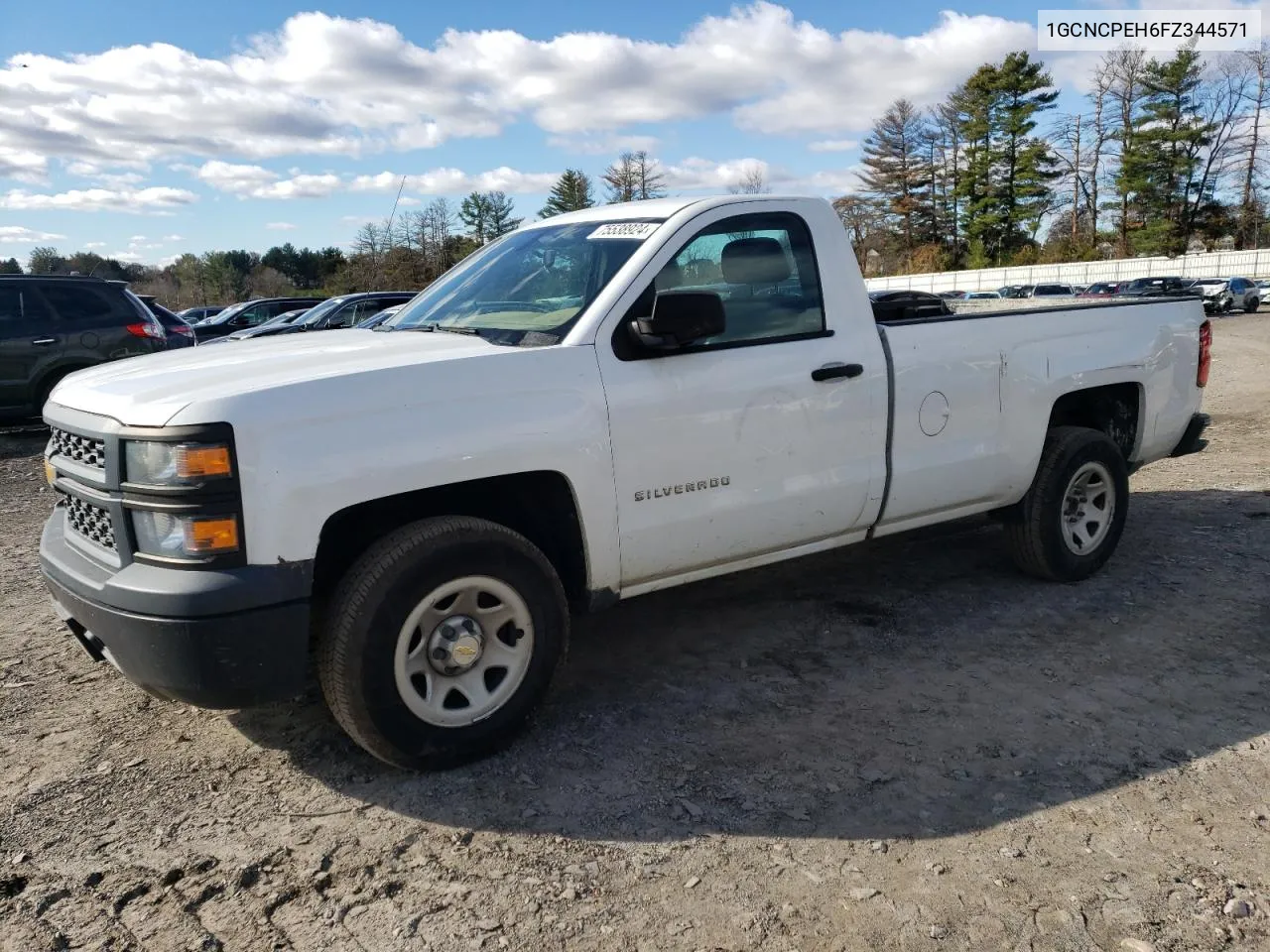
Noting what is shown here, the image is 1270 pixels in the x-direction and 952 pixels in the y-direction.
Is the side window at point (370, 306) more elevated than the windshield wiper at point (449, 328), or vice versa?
the side window at point (370, 306)

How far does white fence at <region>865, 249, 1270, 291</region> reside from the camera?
5250 cm

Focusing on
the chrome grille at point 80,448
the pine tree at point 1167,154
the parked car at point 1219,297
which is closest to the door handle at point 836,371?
the chrome grille at point 80,448

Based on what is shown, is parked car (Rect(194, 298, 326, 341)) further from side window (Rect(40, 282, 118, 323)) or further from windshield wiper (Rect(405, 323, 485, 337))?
windshield wiper (Rect(405, 323, 485, 337))

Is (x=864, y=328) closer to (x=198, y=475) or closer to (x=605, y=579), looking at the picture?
(x=605, y=579)

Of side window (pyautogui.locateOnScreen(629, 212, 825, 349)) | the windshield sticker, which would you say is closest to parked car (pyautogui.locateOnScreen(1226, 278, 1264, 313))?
side window (pyautogui.locateOnScreen(629, 212, 825, 349))

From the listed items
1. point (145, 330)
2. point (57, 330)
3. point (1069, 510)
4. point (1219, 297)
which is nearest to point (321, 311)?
point (145, 330)

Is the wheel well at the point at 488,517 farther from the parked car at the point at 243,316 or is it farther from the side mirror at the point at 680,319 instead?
the parked car at the point at 243,316

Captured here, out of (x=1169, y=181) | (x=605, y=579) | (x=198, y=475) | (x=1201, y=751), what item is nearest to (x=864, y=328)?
(x=605, y=579)

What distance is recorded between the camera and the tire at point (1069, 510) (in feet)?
16.9

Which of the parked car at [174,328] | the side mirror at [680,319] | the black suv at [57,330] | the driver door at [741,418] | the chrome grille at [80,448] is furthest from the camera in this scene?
the parked car at [174,328]

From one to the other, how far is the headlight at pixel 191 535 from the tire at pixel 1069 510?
393cm

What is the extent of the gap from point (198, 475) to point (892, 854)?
233cm

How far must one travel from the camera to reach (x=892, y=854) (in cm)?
296

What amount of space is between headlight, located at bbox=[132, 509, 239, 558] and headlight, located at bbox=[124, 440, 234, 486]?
0.11m
